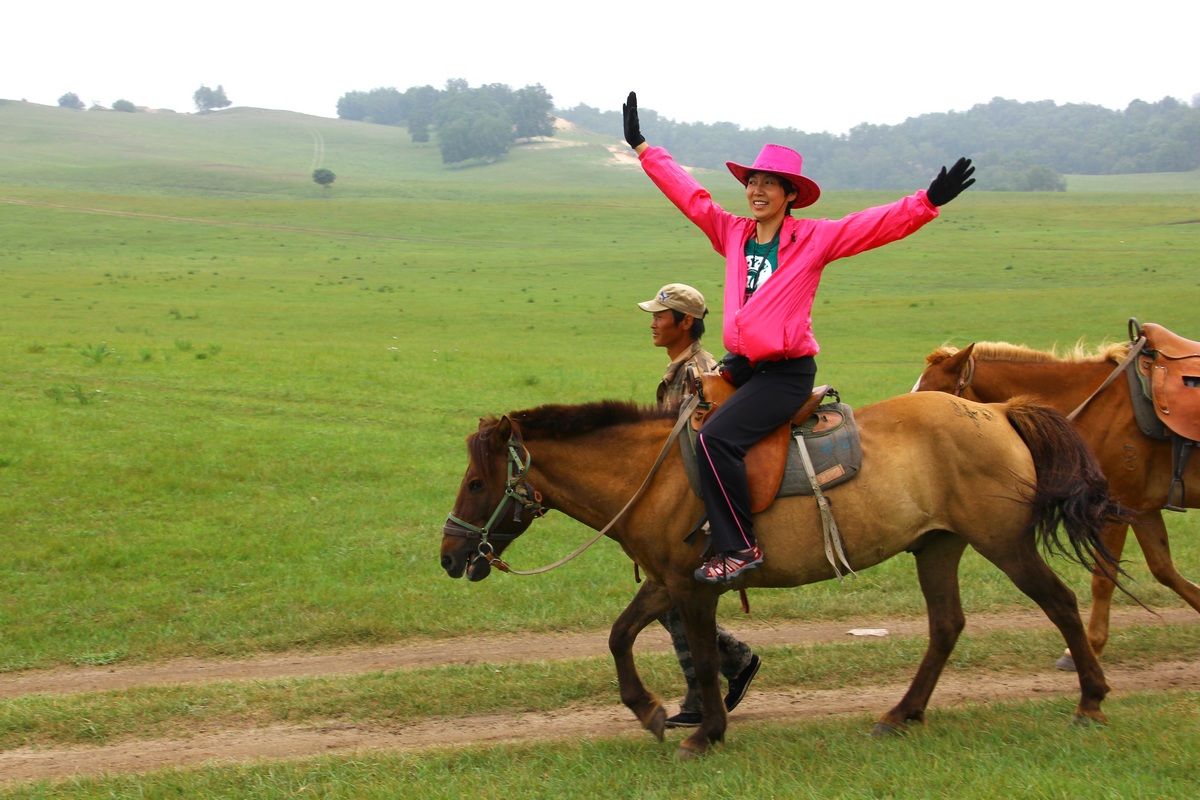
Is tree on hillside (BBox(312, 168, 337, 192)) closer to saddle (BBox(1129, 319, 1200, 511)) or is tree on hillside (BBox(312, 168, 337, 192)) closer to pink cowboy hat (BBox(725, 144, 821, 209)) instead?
saddle (BBox(1129, 319, 1200, 511))

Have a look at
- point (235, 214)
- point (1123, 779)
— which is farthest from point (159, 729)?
point (235, 214)

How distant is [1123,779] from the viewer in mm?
4680

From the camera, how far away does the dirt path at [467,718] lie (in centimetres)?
611

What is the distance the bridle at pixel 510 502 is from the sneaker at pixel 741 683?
1.75m

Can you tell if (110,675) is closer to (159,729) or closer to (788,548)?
(159,729)

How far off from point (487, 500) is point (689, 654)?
1.58 meters

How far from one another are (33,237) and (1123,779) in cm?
6263

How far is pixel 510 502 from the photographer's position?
5.97 m

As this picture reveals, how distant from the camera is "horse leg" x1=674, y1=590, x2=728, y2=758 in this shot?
5738mm

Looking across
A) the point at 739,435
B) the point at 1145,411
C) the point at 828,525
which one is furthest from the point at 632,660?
the point at 1145,411

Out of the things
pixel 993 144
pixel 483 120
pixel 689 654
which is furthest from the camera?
pixel 993 144

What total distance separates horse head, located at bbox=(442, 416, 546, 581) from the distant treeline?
4348 inches

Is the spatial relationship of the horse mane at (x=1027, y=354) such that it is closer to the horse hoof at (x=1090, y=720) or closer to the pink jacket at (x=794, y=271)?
the pink jacket at (x=794, y=271)

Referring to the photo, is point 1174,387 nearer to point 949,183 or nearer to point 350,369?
point 949,183
